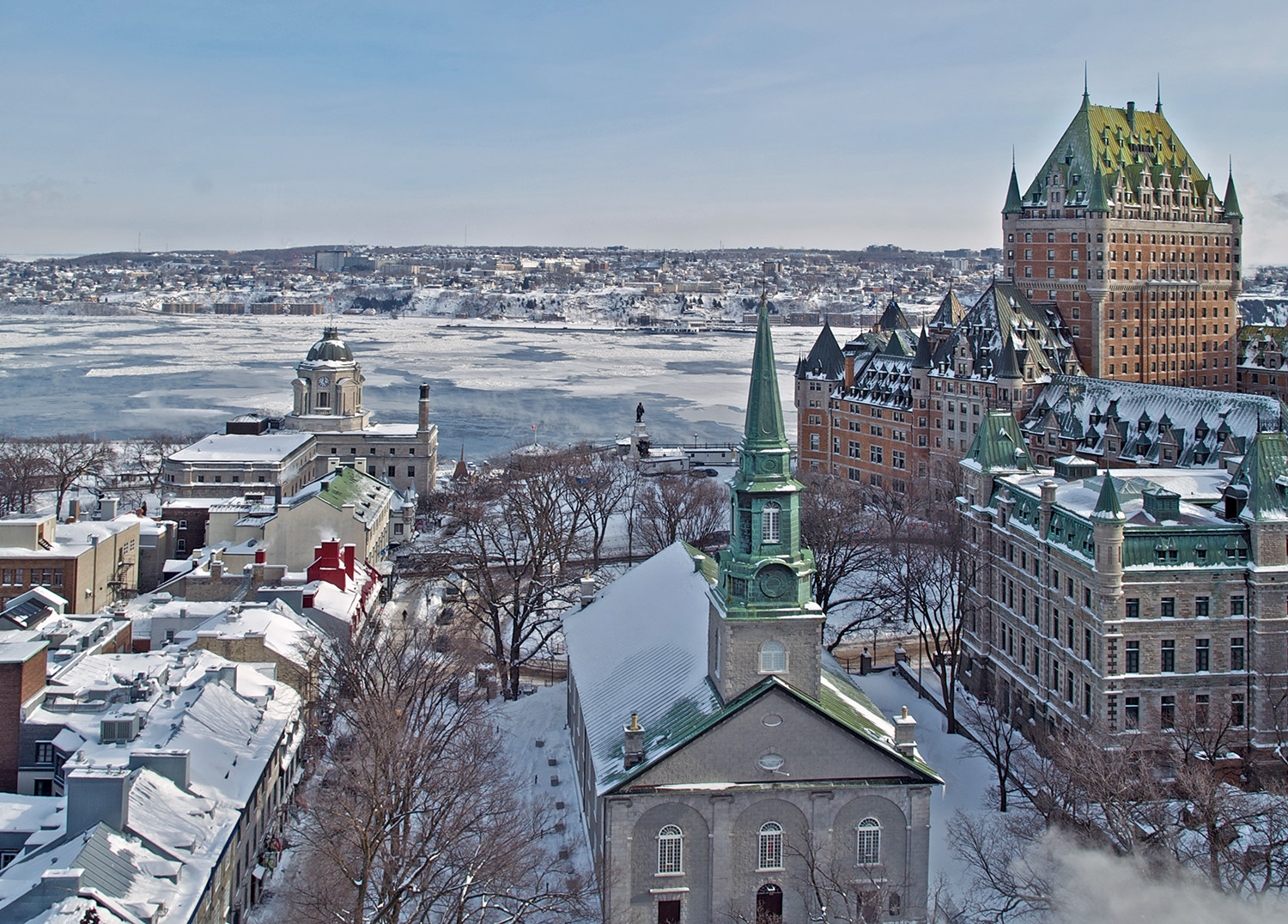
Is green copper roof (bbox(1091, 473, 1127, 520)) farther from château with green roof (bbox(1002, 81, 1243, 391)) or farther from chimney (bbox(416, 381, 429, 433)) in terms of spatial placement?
chimney (bbox(416, 381, 429, 433))

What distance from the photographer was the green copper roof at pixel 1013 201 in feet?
316

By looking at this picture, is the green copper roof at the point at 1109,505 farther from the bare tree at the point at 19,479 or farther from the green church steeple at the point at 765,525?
the bare tree at the point at 19,479

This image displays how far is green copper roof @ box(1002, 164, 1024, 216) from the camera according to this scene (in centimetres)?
9619

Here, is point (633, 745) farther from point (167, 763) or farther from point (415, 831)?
point (167, 763)

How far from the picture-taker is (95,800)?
28.4 metres

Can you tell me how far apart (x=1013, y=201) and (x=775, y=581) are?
2871 inches

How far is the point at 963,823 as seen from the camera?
118ft

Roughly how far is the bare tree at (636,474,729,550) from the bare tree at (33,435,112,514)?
1516 inches

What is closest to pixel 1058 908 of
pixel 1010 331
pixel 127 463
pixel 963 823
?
pixel 963 823

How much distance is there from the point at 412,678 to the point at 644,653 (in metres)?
9.89

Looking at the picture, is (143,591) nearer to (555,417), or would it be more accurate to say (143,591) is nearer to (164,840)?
(164,840)

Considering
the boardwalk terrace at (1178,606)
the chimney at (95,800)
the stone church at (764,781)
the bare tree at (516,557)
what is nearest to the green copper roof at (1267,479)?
the boardwalk terrace at (1178,606)

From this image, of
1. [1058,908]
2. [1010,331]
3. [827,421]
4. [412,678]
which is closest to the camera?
[1058,908]

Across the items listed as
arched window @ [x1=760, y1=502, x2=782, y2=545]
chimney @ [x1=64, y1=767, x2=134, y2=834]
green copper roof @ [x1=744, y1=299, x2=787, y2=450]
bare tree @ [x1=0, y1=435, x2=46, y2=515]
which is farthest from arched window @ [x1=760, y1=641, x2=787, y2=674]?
bare tree @ [x1=0, y1=435, x2=46, y2=515]
